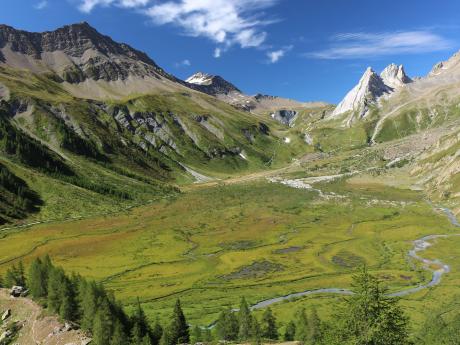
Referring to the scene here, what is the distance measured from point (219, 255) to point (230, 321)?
74.3 metres

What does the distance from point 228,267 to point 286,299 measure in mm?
34150

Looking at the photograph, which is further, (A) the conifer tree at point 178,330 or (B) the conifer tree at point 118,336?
(A) the conifer tree at point 178,330

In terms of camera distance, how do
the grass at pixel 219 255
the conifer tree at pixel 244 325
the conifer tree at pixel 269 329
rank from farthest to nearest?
the grass at pixel 219 255 → the conifer tree at pixel 269 329 → the conifer tree at pixel 244 325

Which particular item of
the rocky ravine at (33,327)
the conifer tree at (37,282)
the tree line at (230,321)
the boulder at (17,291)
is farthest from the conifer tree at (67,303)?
the boulder at (17,291)

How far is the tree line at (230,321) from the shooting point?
29.7 meters

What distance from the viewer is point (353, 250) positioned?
151m

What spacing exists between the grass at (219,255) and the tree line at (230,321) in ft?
66.9

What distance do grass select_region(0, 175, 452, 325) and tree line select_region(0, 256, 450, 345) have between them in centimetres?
2039

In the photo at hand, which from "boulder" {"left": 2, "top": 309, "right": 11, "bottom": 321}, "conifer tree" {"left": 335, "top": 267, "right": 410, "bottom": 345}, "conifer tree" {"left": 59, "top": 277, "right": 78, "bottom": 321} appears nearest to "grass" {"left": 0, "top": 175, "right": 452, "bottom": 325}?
"conifer tree" {"left": 59, "top": 277, "right": 78, "bottom": 321}

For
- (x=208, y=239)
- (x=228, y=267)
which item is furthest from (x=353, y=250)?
(x=208, y=239)

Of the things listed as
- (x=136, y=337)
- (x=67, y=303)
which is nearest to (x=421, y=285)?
(x=136, y=337)

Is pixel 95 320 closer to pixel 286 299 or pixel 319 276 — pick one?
pixel 286 299

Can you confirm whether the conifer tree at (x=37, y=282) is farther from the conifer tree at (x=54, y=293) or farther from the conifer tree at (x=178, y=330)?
the conifer tree at (x=178, y=330)

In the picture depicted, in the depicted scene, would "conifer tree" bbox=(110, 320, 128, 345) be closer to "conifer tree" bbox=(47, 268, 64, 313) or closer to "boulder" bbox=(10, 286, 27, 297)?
"conifer tree" bbox=(47, 268, 64, 313)
